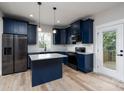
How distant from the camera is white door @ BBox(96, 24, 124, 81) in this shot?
315cm

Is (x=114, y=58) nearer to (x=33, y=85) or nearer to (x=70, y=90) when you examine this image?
(x=70, y=90)

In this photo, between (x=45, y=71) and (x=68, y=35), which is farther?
(x=68, y=35)

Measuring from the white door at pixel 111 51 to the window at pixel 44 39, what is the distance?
3.36m

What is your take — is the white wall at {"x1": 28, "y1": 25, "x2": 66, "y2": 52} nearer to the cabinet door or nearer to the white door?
the cabinet door

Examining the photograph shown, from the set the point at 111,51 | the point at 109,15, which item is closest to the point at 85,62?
the point at 111,51

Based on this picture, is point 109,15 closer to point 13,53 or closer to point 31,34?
point 31,34

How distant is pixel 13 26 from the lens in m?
4.19

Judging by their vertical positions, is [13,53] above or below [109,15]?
below

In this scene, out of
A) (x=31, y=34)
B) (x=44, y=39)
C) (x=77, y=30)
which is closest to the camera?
(x=77, y=30)

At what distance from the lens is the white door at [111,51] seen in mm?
3146

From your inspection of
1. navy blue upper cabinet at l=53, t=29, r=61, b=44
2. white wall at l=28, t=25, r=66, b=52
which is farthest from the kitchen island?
navy blue upper cabinet at l=53, t=29, r=61, b=44

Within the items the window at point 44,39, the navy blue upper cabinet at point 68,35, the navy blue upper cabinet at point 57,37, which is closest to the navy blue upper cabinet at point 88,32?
the navy blue upper cabinet at point 68,35

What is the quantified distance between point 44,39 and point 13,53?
242 cm

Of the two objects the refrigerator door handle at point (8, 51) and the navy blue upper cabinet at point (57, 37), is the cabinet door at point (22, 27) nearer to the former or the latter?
the refrigerator door handle at point (8, 51)
